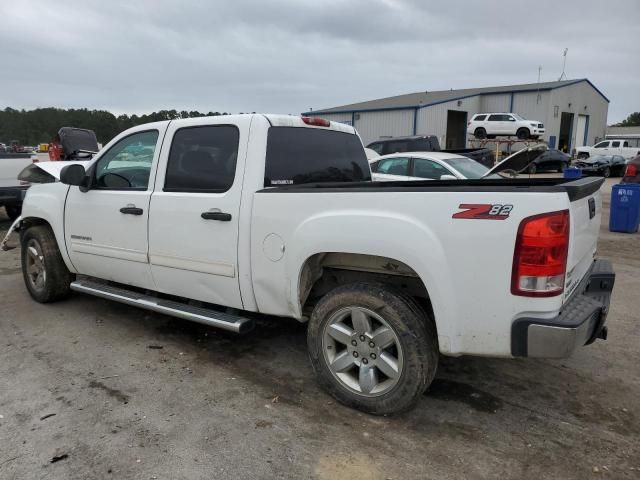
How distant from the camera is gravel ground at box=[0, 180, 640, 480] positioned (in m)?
2.68

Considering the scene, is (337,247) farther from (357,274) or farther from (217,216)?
(217,216)

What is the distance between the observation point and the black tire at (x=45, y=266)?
16.7 feet

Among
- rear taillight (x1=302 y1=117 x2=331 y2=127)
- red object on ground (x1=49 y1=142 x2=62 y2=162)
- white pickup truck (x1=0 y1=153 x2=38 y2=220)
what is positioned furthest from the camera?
red object on ground (x1=49 y1=142 x2=62 y2=162)

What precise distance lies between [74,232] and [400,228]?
3353 millimetres

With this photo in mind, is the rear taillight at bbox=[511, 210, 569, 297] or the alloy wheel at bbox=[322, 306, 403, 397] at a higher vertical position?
the rear taillight at bbox=[511, 210, 569, 297]

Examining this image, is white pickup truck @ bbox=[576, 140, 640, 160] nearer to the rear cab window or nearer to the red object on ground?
the red object on ground

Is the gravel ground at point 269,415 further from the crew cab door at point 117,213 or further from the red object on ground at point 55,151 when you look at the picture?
the red object on ground at point 55,151

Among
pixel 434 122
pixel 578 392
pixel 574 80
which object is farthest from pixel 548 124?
pixel 578 392

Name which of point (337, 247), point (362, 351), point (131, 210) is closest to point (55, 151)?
point (131, 210)

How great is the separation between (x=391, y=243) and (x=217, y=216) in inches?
53.1

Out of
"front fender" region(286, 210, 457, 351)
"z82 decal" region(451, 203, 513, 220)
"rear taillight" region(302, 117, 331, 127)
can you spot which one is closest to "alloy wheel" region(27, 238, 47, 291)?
"rear taillight" region(302, 117, 331, 127)

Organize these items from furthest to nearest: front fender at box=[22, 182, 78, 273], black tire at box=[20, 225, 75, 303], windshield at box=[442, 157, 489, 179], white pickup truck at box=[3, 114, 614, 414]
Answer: windshield at box=[442, 157, 489, 179] < black tire at box=[20, 225, 75, 303] < front fender at box=[22, 182, 78, 273] < white pickup truck at box=[3, 114, 614, 414]

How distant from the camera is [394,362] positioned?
303 cm

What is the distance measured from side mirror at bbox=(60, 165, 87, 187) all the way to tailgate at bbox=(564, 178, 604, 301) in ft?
12.6
